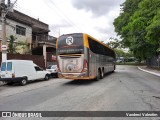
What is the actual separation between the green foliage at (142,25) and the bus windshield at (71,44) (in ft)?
24.2

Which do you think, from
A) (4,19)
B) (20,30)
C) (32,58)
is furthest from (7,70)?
(20,30)

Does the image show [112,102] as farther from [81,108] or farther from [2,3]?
[2,3]

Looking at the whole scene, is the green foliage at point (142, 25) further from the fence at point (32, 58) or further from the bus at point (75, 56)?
the fence at point (32, 58)

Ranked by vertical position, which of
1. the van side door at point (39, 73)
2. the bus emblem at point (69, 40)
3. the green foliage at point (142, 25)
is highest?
the green foliage at point (142, 25)

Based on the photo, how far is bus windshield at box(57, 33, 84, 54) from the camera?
1299 cm

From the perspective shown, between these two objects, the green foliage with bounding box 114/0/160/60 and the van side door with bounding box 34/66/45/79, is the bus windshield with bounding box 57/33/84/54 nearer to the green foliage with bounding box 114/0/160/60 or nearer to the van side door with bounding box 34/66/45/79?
the van side door with bounding box 34/66/45/79

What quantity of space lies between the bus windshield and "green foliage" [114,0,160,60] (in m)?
7.37

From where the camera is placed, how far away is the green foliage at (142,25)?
57.9 feet

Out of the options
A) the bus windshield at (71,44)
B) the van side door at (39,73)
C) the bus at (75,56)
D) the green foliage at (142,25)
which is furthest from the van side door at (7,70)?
the green foliage at (142,25)

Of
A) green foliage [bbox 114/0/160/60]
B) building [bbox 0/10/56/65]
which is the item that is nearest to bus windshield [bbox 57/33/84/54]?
green foliage [bbox 114/0/160/60]

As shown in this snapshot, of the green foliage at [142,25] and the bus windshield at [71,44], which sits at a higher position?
the green foliage at [142,25]

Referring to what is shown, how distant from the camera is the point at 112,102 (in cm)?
749

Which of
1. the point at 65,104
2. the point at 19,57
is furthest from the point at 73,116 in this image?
the point at 19,57

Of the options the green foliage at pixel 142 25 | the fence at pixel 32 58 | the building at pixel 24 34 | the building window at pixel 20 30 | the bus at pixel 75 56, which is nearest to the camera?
the bus at pixel 75 56
